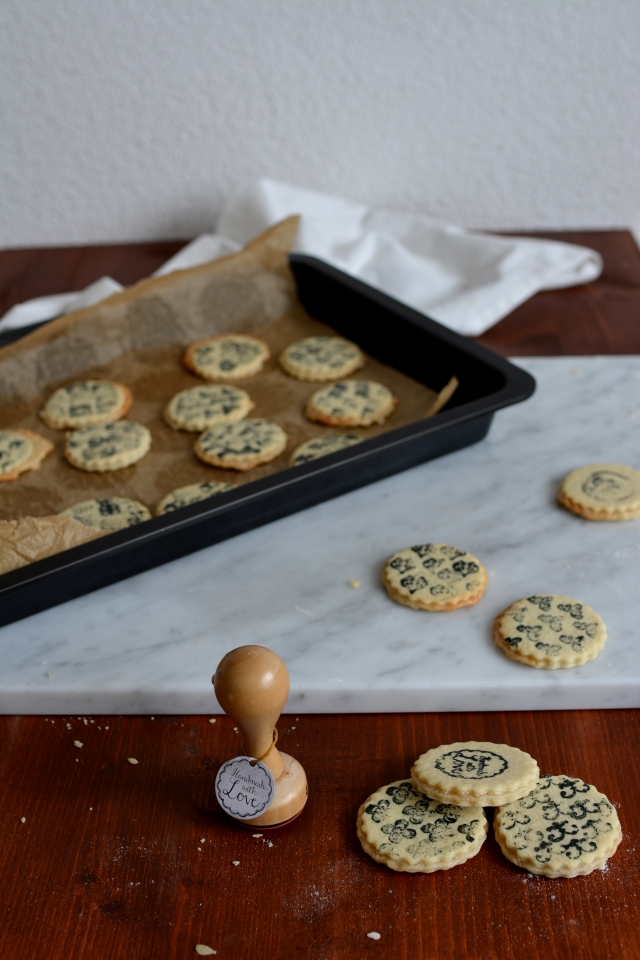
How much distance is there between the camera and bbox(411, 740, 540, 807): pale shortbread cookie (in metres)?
0.72

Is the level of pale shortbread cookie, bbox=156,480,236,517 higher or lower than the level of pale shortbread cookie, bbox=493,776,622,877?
higher

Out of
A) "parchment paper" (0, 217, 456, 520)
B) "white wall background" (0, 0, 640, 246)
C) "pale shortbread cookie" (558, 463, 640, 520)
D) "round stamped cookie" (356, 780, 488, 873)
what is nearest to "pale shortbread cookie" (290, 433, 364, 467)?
"parchment paper" (0, 217, 456, 520)

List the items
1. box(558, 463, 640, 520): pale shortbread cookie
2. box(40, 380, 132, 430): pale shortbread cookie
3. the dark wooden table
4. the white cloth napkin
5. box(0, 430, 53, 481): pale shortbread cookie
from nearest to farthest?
the dark wooden table → box(558, 463, 640, 520): pale shortbread cookie → box(0, 430, 53, 481): pale shortbread cookie → box(40, 380, 132, 430): pale shortbread cookie → the white cloth napkin

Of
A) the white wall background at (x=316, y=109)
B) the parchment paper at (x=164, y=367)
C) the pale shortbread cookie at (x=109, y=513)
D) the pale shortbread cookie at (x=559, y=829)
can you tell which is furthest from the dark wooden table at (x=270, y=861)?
the white wall background at (x=316, y=109)

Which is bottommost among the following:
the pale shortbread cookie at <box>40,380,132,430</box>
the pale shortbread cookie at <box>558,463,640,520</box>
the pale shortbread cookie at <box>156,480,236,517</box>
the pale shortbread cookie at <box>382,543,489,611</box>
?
the pale shortbread cookie at <box>558,463,640,520</box>

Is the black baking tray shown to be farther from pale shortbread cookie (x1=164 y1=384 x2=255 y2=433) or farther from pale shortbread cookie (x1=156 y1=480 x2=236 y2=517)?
pale shortbread cookie (x1=164 y1=384 x2=255 y2=433)

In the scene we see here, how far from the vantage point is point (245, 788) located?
746mm

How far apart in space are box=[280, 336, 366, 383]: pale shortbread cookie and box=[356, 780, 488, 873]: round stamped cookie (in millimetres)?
726

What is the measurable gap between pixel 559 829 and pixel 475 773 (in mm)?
79

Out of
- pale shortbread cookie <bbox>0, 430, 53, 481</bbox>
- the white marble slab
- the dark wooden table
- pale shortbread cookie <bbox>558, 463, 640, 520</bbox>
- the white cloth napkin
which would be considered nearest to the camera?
the dark wooden table

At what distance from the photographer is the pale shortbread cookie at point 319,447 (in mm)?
1189

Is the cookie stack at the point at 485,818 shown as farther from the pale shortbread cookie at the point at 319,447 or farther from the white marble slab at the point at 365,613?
the pale shortbread cookie at the point at 319,447

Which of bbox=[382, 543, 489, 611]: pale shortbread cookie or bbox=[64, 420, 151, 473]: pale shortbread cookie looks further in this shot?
bbox=[64, 420, 151, 473]: pale shortbread cookie

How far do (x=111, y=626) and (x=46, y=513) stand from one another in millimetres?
262
